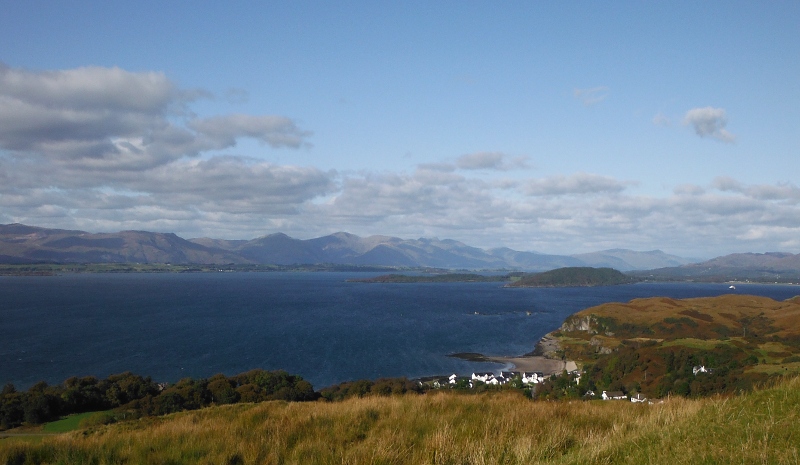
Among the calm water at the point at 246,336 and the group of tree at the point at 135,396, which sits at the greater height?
the group of tree at the point at 135,396

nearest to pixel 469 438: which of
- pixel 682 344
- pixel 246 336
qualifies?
pixel 682 344

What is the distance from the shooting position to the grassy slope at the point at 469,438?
5555 mm

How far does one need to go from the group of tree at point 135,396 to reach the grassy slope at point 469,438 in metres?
23.7

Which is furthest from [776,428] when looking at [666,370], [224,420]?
[666,370]

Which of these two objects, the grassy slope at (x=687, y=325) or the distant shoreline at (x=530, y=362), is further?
the distant shoreline at (x=530, y=362)

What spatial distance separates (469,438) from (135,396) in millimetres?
37031

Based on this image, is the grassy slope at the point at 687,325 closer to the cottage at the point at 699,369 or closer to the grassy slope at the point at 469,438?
the cottage at the point at 699,369

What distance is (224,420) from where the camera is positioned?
30.1ft

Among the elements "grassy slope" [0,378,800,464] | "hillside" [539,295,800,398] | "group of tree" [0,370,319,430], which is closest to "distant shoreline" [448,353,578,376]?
"hillside" [539,295,800,398]

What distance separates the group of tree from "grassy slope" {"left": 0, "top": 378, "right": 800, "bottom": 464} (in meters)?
23.7

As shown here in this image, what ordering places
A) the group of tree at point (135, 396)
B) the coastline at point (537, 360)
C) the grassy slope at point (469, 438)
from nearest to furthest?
the grassy slope at point (469, 438) < the group of tree at point (135, 396) < the coastline at point (537, 360)

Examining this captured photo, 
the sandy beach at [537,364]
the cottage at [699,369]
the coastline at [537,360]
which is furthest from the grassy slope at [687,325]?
the cottage at [699,369]

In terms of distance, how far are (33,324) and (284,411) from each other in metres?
104

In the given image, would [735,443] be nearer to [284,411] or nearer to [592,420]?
[592,420]
